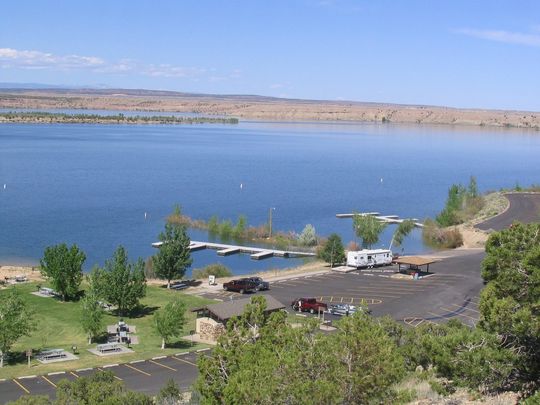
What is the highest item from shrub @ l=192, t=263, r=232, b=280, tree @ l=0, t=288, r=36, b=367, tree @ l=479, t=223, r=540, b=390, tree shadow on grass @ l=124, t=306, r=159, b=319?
tree @ l=479, t=223, r=540, b=390

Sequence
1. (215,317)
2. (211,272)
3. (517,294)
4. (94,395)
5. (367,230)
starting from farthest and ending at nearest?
(367,230) < (211,272) < (215,317) < (94,395) < (517,294)

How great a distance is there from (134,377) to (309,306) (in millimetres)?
13058

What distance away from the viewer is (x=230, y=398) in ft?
43.4

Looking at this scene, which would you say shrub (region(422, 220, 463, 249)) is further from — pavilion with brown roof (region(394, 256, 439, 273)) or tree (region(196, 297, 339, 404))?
tree (region(196, 297, 339, 404))

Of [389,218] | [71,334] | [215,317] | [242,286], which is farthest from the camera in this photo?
[389,218]

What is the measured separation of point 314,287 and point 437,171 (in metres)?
100

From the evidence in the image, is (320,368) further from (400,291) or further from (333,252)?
(333,252)

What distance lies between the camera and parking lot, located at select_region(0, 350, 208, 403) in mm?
24797

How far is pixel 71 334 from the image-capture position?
3406 cm

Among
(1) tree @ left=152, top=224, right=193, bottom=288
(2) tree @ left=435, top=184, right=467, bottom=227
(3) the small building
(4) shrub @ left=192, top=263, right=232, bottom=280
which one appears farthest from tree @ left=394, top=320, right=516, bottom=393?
(2) tree @ left=435, top=184, right=467, bottom=227

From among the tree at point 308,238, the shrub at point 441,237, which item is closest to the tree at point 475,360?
the tree at point 308,238

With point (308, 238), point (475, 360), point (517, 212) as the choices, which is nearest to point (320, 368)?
point (475, 360)

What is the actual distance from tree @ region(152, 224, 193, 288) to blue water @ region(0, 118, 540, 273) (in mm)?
11327

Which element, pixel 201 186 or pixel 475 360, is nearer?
pixel 475 360
